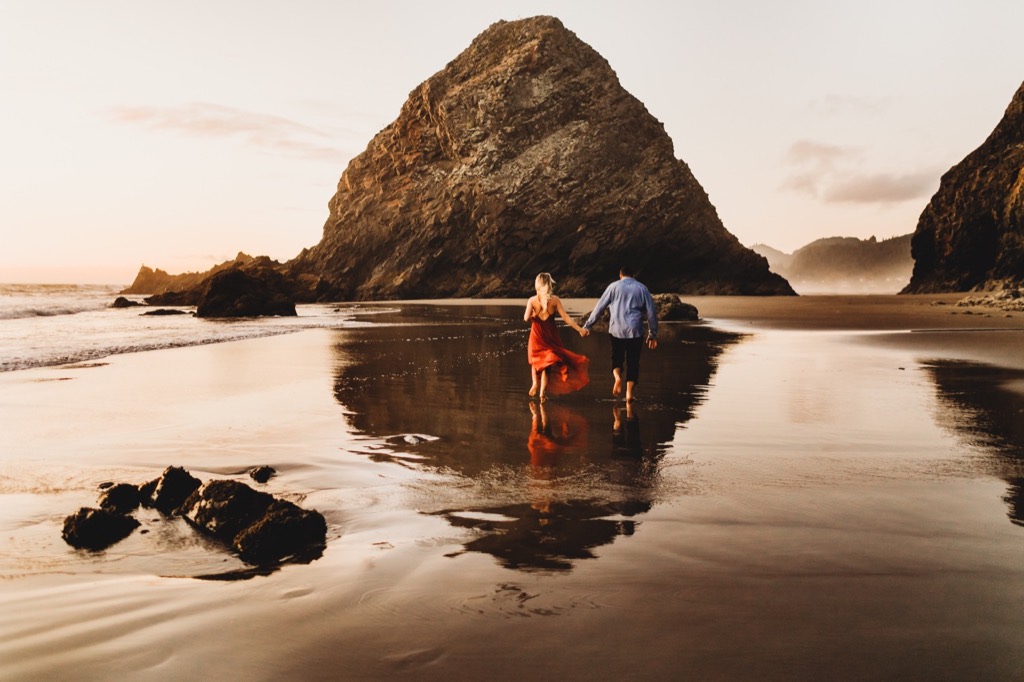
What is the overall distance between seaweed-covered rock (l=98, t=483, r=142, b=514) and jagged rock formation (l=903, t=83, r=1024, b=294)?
5932 cm

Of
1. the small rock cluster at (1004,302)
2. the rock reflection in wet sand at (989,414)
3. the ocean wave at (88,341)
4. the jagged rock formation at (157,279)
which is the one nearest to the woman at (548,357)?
the rock reflection in wet sand at (989,414)

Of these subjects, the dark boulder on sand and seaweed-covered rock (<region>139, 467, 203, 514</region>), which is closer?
the dark boulder on sand

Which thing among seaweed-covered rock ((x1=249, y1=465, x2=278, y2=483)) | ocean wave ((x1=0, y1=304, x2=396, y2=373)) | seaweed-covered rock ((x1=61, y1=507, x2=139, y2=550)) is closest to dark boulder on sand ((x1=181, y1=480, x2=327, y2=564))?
seaweed-covered rock ((x1=61, y1=507, x2=139, y2=550))

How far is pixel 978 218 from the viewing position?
58.1m

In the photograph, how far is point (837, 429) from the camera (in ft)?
23.5

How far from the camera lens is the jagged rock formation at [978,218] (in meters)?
53.3

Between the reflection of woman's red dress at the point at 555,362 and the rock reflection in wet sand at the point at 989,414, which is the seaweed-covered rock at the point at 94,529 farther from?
the reflection of woman's red dress at the point at 555,362

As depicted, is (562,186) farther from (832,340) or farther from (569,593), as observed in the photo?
(569,593)

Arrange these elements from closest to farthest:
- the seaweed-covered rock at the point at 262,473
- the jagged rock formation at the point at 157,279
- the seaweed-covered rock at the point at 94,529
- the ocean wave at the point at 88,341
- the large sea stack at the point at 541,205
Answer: the seaweed-covered rock at the point at 94,529 < the seaweed-covered rock at the point at 262,473 < the ocean wave at the point at 88,341 < the large sea stack at the point at 541,205 < the jagged rock formation at the point at 157,279

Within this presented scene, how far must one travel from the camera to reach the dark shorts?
30.8ft

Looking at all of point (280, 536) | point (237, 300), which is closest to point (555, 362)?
point (280, 536)

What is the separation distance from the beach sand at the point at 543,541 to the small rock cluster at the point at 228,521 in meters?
0.12

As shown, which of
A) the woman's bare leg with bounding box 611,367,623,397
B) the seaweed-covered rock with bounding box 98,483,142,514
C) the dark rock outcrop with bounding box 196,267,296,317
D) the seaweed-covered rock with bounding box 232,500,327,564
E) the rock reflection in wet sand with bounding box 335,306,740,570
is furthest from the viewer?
the dark rock outcrop with bounding box 196,267,296,317

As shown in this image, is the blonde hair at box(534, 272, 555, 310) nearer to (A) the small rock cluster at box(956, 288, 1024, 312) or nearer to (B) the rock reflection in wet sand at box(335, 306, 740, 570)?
(B) the rock reflection in wet sand at box(335, 306, 740, 570)
